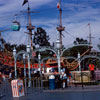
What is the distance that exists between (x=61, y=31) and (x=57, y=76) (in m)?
45.4

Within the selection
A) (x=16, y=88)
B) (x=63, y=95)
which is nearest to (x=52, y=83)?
(x=63, y=95)

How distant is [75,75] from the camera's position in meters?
28.5

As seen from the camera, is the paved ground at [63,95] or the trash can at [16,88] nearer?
the paved ground at [63,95]

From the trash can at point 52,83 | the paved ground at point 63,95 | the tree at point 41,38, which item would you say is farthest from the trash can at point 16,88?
the tree at point 41,38

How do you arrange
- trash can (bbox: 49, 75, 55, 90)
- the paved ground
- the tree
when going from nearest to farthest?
the paved ground < trash can (bbox: 49, 75, 55, 90) < the tree

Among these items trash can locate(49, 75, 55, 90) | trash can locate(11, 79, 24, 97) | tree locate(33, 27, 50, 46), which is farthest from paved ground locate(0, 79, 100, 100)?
tree locate(33, 27, 50, 46)

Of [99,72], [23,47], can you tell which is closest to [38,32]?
[23,47]

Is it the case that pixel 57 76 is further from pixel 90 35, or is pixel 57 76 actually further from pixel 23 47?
pixel 23 47

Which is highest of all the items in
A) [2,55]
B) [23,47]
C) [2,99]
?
[23,47]

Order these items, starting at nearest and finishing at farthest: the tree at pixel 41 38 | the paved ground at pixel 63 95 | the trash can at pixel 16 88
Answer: the paved ground at pixel 63 95, the trash can at pixel 16 88, the tree at pixel 41 38

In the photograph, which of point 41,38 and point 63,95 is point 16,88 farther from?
point 41,38

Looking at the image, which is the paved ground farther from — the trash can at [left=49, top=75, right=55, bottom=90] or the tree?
the tree

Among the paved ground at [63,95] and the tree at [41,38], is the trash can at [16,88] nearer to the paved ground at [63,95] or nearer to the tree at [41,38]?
the paved ground at [63,95]

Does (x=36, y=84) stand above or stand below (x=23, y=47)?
below
